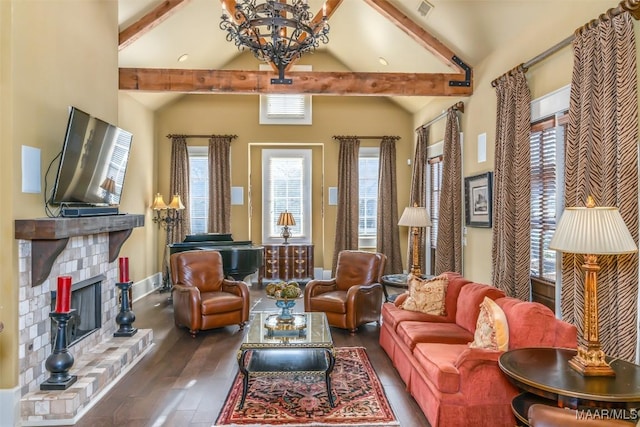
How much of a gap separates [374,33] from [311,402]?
545 centimetres

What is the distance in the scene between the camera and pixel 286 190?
867cm

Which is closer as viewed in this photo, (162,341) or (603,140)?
(603,140)

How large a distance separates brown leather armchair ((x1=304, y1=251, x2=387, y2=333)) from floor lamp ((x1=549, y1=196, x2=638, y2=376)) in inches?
117

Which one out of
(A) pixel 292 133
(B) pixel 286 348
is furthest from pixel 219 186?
(B) pixel 286 348

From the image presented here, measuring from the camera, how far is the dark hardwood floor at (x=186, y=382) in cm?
312

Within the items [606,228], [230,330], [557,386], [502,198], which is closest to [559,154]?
[502,198]

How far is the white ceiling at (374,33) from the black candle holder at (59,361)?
374 centimetres

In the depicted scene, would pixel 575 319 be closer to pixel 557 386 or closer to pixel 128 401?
pixel 557 386

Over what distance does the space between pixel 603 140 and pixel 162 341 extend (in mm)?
4804

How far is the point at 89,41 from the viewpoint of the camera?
4129 millimetres

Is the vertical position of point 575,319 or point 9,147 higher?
point 9,147

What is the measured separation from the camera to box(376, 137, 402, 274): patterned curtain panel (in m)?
8.38

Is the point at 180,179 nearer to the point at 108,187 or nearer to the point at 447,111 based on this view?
the point at 108,187

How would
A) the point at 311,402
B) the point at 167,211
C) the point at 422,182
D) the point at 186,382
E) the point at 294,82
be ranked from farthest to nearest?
the point at 167,211 < the point at 422,182 < the point at 294,82 < the point at 186,382 < the point at 311,402
